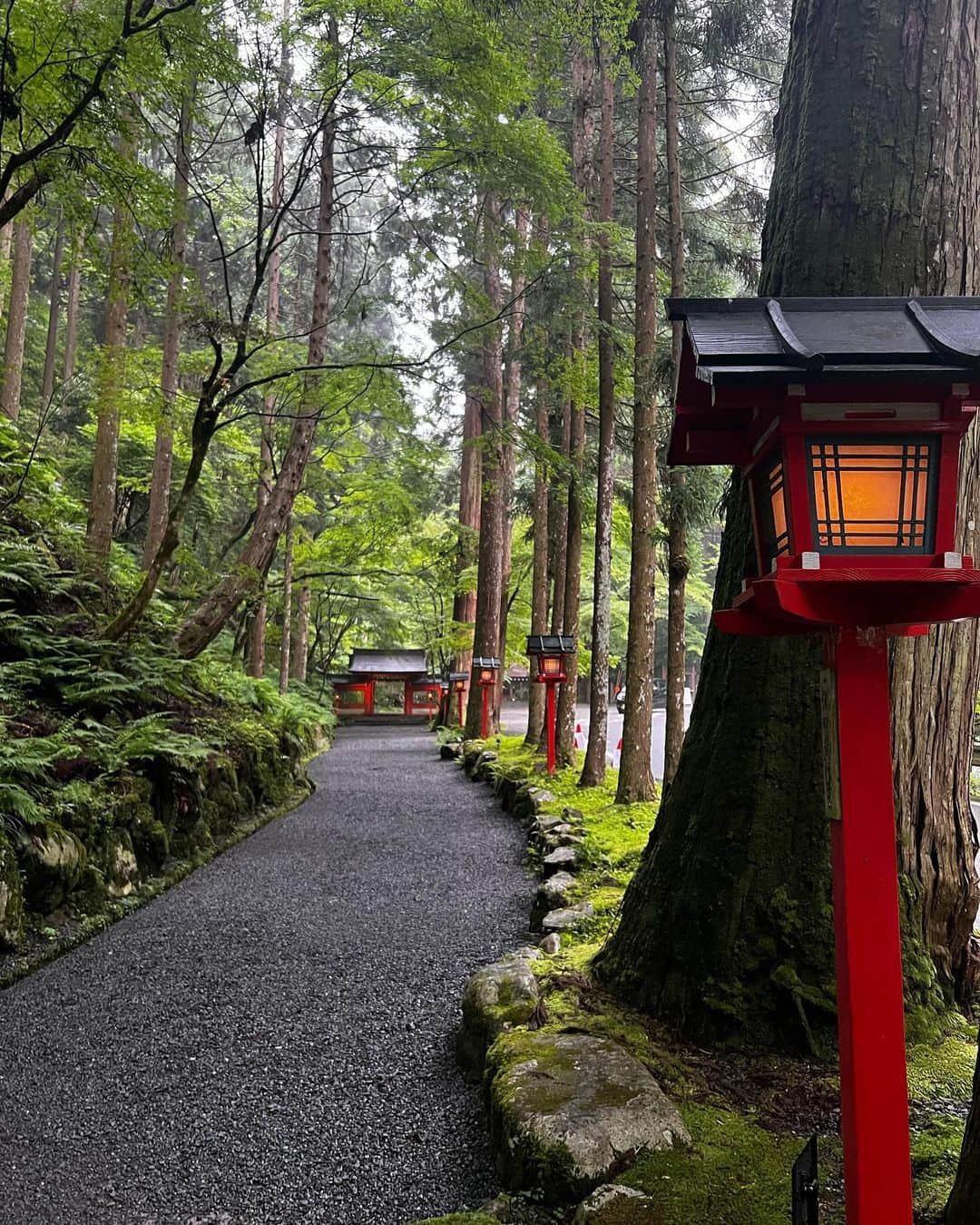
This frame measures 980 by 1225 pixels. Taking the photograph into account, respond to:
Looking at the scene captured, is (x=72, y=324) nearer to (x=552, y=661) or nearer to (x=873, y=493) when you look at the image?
(x=552, y=661)

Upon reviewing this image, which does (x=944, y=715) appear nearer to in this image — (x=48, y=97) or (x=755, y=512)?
(x=755, y=512)

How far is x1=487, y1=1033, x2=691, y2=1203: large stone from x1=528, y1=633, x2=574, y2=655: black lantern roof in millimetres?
7665

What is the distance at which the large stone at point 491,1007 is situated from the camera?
3.15 m

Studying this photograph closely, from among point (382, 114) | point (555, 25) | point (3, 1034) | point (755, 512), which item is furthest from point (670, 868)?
point (382, 114)

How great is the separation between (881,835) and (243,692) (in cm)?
1028

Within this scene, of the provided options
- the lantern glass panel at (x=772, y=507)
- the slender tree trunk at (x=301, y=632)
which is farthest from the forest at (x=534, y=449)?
the slender tree trunk at (x=301, y=632)

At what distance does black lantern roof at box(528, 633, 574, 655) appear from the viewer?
33.9ft

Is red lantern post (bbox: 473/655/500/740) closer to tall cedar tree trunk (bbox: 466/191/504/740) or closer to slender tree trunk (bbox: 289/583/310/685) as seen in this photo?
tall cedar tree trunk (bbox: 466/191/504/740)

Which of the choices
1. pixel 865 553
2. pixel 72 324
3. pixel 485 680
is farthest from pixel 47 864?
pixel 72 324

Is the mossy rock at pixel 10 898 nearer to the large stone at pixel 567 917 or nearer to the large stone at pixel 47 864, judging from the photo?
the large stone at pixel 47 864

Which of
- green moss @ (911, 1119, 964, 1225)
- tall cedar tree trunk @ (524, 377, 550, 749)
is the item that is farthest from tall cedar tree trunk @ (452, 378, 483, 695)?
green moss @ (911, 1119, 964, 1225)

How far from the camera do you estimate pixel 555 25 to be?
259 inches

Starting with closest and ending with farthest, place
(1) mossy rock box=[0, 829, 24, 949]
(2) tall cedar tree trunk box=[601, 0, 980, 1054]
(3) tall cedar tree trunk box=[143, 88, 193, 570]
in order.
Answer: (2) tall cedar tree trunk box=[601, 0, 980, 1054] → (1) mossy rock box=[0, 829, 24, 949] → (3) tall cedar tree trunk box=[143, 88, 193, 570]

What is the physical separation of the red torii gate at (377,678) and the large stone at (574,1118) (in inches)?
935
